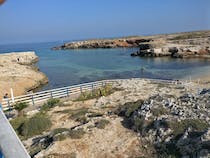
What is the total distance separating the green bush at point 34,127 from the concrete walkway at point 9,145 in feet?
36.4

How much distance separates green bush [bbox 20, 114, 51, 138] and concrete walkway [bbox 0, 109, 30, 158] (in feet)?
36.4

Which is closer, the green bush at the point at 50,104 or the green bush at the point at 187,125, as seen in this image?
the green bush at the point at 187,125

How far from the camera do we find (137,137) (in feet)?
35.4

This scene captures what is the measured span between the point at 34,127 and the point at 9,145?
11.8 m

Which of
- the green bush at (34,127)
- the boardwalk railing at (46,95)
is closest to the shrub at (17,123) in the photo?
the green bush at (34,127)

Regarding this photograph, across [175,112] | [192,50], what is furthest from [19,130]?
[192,50]

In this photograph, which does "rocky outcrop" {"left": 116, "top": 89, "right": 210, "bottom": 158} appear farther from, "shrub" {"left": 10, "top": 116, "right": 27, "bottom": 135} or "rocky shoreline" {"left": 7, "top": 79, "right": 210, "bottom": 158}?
Answer: "shrub" {"left": 10, "top": 116, "right": 27, "bottom": 135}

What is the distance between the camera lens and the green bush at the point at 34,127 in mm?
12723

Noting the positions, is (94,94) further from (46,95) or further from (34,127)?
(34,127)

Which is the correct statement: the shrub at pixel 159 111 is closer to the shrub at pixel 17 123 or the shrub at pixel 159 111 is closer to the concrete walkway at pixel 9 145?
the shrub at pixel 17 123

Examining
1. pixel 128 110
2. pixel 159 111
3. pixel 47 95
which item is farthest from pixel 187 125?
pixel 47 95

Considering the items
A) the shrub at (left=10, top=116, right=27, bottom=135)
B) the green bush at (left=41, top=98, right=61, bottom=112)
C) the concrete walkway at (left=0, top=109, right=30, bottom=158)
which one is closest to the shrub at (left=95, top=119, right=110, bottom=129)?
the shrub at (left=10, top=116, right=27, bottom=135)

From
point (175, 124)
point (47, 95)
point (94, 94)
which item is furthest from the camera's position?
point (47, 95)

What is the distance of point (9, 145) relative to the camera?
1.78 meters
